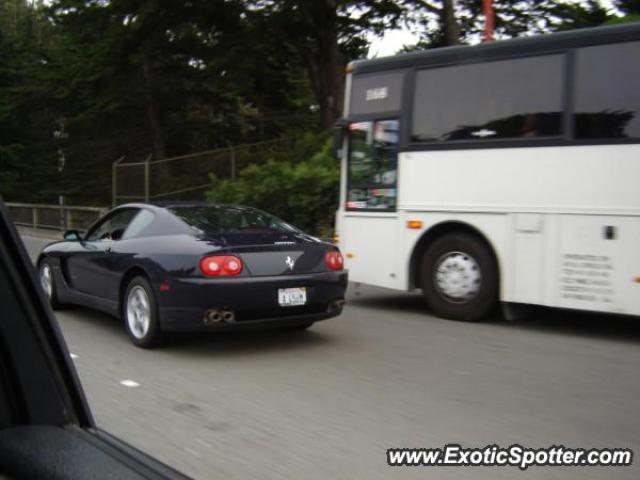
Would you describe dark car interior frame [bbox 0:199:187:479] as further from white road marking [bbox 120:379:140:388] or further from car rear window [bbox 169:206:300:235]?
car rear window [bbox 169:206:300:235]

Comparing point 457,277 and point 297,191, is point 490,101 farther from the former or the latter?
point 297,191

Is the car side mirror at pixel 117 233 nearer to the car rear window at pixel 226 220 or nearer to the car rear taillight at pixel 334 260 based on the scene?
the car rear window at pixel 226 220

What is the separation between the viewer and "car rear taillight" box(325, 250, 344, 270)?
6.83 meters

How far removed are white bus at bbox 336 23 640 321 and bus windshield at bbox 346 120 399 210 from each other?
0.02 m

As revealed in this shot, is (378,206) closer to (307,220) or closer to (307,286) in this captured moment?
(307,286)

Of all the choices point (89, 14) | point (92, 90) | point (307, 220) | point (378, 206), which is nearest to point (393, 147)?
point (378, 206)

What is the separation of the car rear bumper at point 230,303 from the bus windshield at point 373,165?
2.76 meters

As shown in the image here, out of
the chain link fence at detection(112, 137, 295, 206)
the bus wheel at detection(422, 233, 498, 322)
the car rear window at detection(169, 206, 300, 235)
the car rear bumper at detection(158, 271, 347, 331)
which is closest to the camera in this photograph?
the car rear bumper at detection(158, 271, 347, 331)

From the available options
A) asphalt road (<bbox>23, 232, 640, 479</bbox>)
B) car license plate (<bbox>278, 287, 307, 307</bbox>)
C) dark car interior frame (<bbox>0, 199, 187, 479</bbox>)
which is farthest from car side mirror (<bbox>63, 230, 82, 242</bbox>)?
dark car interior frame (<bbox>0, 199, 187, 479</bbox>)

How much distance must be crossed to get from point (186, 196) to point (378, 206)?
15.0m

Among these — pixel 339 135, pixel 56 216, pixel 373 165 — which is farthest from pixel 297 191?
pixel 56 216

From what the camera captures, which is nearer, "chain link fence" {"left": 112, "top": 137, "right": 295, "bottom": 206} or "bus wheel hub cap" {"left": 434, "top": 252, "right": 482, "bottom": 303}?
"bus wheel hub cap" {"left": 434, "top": 252, "right": 482, "bottom": 303}

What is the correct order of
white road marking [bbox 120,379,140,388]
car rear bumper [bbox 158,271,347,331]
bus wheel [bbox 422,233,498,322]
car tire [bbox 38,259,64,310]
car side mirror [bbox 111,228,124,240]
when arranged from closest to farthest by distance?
white road marking [bbox 120,379,140,388] < car rear bumper [bbox 158,271,347,331] < car side mirror [bbox 111,228,124,240] < bus wheel [bbox 422,233,498,322] < car tire [bbox 38,259,64,310]

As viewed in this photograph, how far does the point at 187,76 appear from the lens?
25.6m
